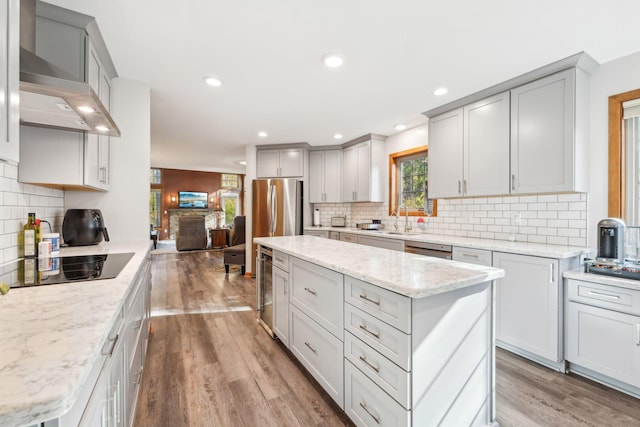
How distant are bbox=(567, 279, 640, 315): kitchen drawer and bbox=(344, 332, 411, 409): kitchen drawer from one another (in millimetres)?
1692

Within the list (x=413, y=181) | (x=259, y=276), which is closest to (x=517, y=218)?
(x=413, y=181)

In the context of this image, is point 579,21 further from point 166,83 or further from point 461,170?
point 166,83

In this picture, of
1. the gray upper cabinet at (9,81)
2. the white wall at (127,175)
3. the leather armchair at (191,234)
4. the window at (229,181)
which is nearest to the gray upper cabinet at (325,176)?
the white wall at (127,175)

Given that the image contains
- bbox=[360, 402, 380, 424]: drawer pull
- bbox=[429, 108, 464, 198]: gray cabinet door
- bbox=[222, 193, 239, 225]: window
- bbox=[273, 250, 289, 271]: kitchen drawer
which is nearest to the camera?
bbox=[360, 402, 380, 424]: drawer pull

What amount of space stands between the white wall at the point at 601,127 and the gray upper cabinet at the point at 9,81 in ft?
11.8

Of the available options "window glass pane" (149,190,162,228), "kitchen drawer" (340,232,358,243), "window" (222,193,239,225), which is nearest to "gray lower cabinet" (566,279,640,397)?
"kitchen drawer" (340,232,358,243)

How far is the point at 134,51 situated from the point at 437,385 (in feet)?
9.50

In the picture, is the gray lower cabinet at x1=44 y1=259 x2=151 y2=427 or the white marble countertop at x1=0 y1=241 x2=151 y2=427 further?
the gray lower cabinet at x1=44 y1=259 x2=151 y2=427

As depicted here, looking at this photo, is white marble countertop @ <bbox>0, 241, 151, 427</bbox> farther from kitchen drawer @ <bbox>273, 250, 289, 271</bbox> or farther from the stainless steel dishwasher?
the stainless steel dishwasher

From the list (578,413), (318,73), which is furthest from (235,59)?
(578,413)

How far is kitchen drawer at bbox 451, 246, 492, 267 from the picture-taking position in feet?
8.22

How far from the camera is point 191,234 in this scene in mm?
8414

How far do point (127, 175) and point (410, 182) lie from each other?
3.60 meters

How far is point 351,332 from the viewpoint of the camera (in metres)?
1.55
